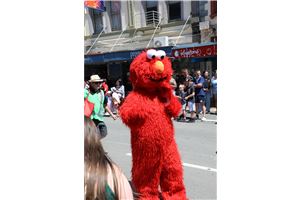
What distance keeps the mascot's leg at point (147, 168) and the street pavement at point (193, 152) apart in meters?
0.76

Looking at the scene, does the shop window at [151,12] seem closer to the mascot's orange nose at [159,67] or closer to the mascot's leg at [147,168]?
the mascot's orange nose at [159,67]

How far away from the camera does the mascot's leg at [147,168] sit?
2473mm

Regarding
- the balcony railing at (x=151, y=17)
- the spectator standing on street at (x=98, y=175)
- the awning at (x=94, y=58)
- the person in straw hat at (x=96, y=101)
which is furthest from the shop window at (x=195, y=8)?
the spectator standing on street at (x=98, y=175)

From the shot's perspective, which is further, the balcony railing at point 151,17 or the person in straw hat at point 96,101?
the balcony railing at point 151,17

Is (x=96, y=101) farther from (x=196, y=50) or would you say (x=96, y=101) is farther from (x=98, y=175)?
(x=196, y=50)

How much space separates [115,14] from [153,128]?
1332cm

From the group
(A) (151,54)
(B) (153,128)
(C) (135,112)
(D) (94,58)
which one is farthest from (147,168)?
(D) (94,58)
